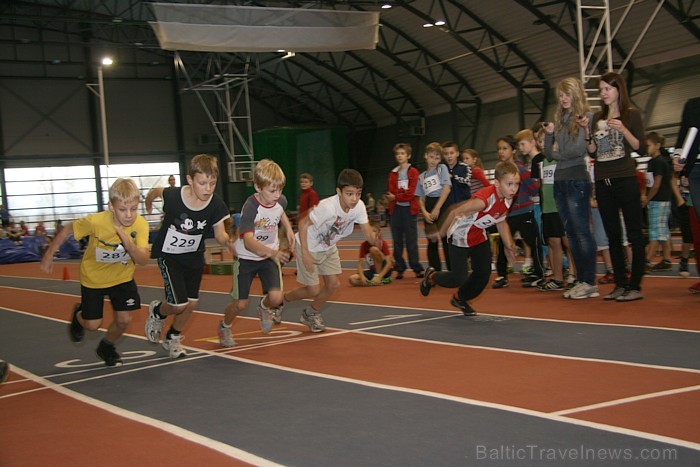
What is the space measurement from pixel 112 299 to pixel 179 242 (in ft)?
2.43

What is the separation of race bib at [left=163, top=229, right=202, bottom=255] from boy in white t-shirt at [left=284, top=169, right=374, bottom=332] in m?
1.10

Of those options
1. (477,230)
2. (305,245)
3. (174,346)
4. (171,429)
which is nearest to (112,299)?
(174,346)

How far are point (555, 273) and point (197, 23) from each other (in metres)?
15.3

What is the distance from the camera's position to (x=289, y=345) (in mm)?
6770

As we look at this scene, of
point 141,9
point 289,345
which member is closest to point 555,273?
point 289,345

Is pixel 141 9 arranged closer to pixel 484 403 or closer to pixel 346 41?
pixel 346 41

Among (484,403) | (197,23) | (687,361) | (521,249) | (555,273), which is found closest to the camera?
(484,403)

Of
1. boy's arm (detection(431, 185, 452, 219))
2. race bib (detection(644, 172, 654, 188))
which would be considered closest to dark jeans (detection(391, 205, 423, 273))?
boy's arm (detection(431, 185, 452, 219))

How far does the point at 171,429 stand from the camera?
13.8 ft

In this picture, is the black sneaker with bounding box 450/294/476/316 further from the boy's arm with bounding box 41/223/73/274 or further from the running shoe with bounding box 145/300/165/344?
the boy's arm with bounding box 41/223/73/274

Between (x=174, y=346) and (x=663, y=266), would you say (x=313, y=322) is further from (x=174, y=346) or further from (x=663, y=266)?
A: (x=663, y=266)

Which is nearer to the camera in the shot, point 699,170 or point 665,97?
point 699,170

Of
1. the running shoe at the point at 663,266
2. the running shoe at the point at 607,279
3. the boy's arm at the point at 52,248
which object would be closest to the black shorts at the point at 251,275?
the boy's arm at the point at 52,248

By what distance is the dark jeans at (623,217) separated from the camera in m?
7.73
